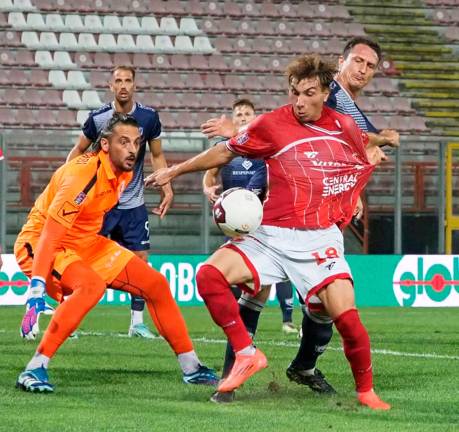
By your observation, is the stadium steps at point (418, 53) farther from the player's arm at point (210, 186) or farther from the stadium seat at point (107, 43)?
the player's arm at point (210, 186)

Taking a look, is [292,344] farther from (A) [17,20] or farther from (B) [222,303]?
(A) [17,20]

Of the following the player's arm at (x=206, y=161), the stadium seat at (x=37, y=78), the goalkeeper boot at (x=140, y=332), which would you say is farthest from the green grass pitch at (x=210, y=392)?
the stadium seat at (x=37, y=78)

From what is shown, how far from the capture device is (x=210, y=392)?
697 centimetres

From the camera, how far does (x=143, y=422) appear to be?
578 cm

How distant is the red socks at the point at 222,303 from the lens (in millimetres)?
6508

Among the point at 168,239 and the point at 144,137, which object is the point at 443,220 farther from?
the point at 144,137

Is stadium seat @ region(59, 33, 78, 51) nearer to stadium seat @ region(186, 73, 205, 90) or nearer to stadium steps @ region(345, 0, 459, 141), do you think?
stadium seat @ region(186, 73, 205, 90)

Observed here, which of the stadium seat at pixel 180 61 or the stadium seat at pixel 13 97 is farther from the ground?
the stadium seat at pixel 180 61

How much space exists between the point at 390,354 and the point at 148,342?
206 centimetres

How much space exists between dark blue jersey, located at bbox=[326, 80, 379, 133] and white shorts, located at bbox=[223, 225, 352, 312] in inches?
37.6

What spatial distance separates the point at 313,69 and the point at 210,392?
72.7 inches

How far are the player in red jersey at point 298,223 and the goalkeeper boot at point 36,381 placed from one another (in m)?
1.01

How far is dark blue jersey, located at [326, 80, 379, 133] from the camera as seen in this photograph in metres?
7.34

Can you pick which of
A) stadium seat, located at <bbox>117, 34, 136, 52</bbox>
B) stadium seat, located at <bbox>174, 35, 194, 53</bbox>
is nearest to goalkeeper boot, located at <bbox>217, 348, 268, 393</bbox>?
stadium seat, located at <bbox>117, 34, 136, 52</bbox>
